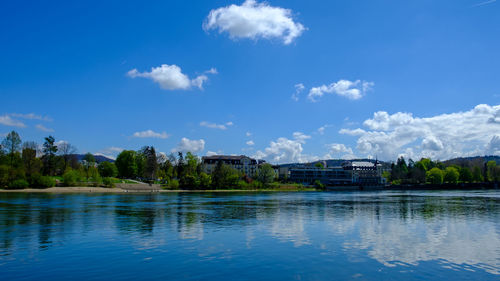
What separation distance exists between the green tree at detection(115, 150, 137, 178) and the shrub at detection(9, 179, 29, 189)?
56.8 m

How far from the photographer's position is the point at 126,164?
164375 mm

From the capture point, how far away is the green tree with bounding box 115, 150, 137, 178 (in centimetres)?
16259

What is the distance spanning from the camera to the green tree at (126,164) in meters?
163

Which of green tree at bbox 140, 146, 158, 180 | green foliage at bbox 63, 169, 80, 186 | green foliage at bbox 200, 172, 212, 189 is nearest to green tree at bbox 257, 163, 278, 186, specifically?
green foliage at bbox 200, 172, 212, 189

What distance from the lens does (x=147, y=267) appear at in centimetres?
1877

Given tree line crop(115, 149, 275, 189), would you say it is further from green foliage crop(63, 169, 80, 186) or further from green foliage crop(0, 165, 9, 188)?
green foliage crop(0, 165, 9, 188)

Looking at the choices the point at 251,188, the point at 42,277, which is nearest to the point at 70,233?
the point at 42,277

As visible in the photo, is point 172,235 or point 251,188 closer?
point 172,235

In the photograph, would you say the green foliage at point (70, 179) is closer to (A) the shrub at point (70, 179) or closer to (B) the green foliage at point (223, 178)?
(A) the shrub at point (70, 179)

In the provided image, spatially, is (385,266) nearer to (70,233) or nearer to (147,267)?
(147,267)

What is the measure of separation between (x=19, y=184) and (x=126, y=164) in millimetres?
60268

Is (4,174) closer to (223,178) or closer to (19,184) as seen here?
(19,184)

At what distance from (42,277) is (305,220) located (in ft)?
91.8

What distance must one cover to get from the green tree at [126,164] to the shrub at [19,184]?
186ft
